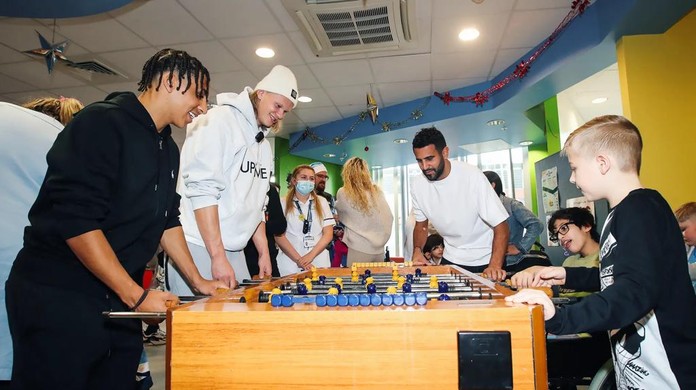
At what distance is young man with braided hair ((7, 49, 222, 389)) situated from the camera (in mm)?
1135

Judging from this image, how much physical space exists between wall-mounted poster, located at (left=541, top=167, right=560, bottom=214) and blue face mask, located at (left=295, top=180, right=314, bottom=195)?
348 centimetres

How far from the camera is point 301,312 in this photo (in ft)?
3.22

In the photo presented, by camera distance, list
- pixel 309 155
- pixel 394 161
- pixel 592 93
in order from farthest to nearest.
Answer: pixel 394 161 → pixel 309 155 → pixel 592 93

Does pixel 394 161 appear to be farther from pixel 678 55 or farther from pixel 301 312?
pixel 301 312

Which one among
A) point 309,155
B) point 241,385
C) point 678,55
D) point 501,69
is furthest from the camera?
point 309,155

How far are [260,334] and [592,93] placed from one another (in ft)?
21.9

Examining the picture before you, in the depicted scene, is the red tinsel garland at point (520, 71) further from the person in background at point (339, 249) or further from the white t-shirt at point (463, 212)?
the person in background at point (339, 249)

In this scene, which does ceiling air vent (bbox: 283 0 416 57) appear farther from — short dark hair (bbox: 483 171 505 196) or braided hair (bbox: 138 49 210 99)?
braided hair (bbox: 138 49 210 99)

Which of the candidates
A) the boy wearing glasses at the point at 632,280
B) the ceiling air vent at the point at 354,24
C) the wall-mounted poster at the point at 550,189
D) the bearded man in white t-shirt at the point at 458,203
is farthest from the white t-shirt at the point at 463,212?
the wall-mounted poster at the point at 550,189

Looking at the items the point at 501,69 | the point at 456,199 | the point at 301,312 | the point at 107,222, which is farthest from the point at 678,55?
the point at 107,222

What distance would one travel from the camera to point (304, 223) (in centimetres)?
370

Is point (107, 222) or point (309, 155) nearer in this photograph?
point (107, 222)

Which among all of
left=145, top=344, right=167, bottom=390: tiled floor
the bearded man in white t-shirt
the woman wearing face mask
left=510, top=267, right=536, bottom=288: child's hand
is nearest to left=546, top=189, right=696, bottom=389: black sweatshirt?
left=510, top=267, right=536, bottom=288: child's hand

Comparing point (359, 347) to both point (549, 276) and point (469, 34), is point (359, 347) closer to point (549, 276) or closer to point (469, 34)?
point (549, 276)
